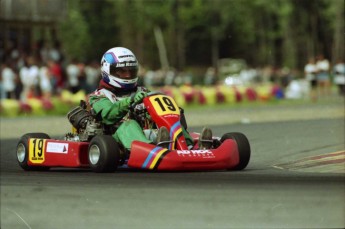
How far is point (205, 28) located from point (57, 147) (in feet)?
211

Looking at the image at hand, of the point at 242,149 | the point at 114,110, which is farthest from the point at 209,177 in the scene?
the point at 114,110

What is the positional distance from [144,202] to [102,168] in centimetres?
230

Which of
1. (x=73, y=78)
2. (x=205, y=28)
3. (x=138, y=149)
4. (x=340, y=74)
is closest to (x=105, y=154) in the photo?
(x=138, y=149)

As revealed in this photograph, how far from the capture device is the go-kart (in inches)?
326

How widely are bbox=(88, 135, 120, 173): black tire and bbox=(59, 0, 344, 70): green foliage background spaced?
45899mm

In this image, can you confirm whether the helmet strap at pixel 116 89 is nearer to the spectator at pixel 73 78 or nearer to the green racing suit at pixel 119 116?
the green racing suit at pixel 119 116

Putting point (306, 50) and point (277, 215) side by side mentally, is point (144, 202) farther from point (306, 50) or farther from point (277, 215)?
point (306, 50)

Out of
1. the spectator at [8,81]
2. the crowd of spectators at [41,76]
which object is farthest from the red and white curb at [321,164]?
the spectator at [8,81]

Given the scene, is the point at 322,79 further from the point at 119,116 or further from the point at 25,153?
the point at 119,116

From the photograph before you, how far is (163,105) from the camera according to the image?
8750 mm

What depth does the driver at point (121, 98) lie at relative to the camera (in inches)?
340

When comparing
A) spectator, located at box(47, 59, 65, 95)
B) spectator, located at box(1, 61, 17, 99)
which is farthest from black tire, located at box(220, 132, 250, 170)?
spectator, located at box(47, 59, 65, 95)

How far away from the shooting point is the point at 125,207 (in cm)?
596

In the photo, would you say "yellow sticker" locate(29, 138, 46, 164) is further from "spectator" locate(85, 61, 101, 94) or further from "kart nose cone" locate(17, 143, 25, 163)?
"spectator" locate(85, 61, 101, 94)
